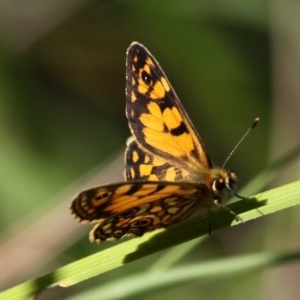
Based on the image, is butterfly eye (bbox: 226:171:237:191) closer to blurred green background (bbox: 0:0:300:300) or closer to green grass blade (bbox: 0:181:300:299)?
green grass blade (bbox: 0:181:300:299)

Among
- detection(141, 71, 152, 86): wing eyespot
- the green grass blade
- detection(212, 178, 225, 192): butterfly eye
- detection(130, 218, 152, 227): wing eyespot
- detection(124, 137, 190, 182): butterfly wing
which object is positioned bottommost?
the green grass blade

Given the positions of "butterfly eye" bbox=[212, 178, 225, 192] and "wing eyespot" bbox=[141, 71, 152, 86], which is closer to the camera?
"butterfly eye" bbox=[212, 178, 225, 192]

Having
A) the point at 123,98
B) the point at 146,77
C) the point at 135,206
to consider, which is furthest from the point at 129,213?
the point at 123,98

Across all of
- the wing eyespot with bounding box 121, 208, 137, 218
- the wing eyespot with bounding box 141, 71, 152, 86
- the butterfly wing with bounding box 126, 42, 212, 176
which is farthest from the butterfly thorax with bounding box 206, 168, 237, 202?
the wing eyespot with bounding box 141, 71, 152, 86

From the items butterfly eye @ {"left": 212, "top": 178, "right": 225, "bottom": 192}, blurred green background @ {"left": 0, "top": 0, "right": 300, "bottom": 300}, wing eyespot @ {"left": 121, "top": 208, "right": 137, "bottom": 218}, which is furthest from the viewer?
blurred green background @ {"left": 0, "top": 0, "right": 300, "bottom": 300}

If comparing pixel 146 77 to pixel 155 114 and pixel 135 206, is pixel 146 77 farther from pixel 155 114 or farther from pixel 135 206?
pixel 135 206

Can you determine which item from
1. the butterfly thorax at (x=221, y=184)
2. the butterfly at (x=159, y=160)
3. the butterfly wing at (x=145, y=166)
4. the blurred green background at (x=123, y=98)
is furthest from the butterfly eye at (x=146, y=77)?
the blurred green background at (x=123, y=98)
